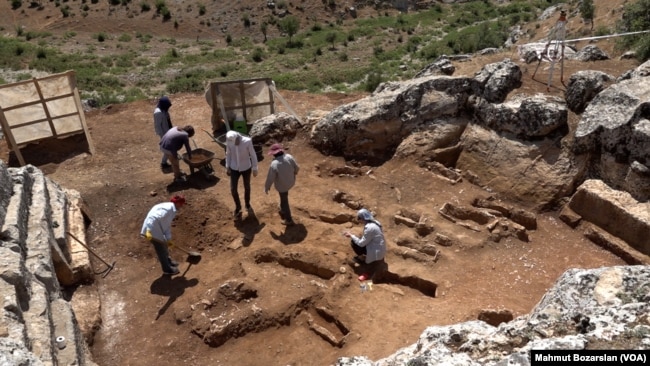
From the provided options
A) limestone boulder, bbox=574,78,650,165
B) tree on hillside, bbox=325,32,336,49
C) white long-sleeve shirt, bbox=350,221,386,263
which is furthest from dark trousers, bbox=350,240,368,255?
tree on hillside, bbox=325,32,336,49

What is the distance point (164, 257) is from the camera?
29.9 ft

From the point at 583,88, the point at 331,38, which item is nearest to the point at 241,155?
the point at 583,88

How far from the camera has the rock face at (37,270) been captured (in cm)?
605

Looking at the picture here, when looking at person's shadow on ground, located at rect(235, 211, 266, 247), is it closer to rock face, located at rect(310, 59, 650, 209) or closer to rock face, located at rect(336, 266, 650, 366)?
rock face, located at rect(310, 59, 650, 209)

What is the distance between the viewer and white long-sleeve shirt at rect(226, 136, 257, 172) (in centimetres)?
1017

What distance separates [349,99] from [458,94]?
5582mm

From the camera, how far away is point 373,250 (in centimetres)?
899

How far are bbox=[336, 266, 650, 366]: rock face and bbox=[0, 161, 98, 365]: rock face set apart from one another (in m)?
3.76

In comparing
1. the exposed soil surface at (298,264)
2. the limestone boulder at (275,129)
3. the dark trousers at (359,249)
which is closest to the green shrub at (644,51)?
the exposed soil surface at (298,264)

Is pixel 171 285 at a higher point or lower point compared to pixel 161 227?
lower

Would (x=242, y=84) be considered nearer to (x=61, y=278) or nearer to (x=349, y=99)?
(x=349, y=99)

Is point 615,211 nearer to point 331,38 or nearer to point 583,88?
point 583,88

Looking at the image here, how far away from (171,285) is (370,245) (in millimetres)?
3632

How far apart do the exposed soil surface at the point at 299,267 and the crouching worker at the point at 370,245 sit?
0.29 meters
